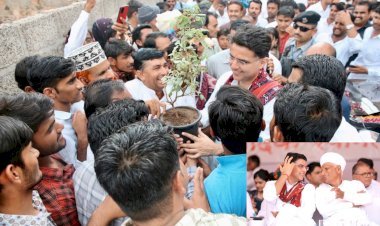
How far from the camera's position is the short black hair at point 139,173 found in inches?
45.9

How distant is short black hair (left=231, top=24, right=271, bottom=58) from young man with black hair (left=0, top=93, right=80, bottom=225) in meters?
1.51

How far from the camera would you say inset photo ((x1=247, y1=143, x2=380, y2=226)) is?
49.7 inches

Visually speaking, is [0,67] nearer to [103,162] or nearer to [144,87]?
[144,87]

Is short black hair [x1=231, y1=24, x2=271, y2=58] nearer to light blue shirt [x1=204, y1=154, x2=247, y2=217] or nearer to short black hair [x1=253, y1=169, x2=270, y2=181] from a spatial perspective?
light blue shirt [x1=204, y1=154, x2=247, y2=217]

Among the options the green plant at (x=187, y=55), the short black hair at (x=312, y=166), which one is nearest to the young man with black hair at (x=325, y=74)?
the green plant at (x=187, y=55)

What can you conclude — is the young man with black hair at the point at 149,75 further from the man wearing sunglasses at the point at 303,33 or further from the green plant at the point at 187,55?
the man wearing sunglasses at the point at 303,33

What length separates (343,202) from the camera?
4.19 feet

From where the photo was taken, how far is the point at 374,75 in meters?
4.85

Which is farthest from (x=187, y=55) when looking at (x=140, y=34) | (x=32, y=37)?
(x=140, y=34)

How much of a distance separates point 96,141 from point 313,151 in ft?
3.38

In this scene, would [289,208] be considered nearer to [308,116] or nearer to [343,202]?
A: [343,202]

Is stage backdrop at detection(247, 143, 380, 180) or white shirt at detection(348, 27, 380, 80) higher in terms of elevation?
stage backdrop at detection(247, 143, 380, 180)

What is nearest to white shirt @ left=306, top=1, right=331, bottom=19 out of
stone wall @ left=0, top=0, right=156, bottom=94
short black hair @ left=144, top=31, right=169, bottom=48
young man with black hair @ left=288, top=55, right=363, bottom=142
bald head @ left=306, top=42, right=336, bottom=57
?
bald head @ left=306, top=42, right=336, bottom=57

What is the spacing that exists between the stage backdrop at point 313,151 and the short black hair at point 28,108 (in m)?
1.21
